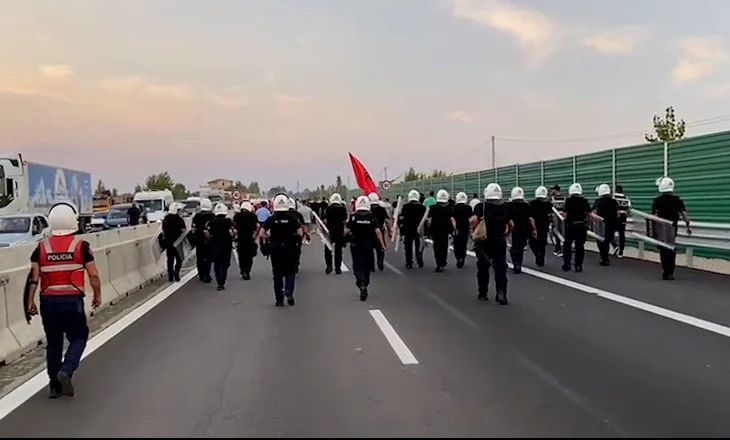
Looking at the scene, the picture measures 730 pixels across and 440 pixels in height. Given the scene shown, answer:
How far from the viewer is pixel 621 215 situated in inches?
790

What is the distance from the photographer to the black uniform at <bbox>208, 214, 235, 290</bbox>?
54.3 feet

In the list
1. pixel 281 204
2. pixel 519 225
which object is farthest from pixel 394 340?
pixel 519 225

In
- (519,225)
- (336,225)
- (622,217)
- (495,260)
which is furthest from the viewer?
(622,217)

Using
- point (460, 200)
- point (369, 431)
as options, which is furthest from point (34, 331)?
point (460, 200)

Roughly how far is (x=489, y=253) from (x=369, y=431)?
758 centimetres

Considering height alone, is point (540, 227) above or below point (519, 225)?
below

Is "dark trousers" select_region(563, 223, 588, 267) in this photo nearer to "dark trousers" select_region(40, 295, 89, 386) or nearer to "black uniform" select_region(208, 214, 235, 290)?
"black uniform" select_region(208, 214, 235, 290)

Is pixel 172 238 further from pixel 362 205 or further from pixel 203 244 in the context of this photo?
pixel 362 205

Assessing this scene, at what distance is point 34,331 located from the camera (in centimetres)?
1038

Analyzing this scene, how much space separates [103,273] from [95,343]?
14.3 feet

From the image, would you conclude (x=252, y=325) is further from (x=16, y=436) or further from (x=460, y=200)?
(x=460, y=200)

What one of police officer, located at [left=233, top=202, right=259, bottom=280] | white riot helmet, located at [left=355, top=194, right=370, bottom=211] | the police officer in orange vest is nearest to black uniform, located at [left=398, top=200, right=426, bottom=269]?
police officer, located at [left=233, top=202, right=259, bottom=280]

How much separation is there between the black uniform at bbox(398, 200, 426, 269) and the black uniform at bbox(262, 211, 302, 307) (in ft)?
→ 21.5

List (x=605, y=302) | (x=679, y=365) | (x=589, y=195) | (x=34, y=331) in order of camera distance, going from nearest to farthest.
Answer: (x=679, y=365)
(x=34, y=331)
(x=605, y=302)
(x=589, y=195)
